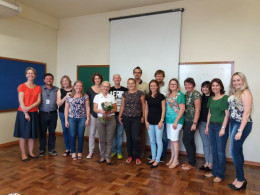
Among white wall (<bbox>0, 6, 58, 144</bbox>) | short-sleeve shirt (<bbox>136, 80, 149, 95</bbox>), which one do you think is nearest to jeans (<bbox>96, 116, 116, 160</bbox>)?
short-sleeve shirt (<bbox>136, 80, 149, 95</bbox>)

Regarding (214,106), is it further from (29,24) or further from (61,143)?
(29,24)

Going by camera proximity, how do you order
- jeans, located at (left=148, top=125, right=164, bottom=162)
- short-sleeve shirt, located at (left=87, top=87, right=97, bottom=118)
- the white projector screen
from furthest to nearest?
the white projector screen
short-sleeve shirt, located at (left=87, top=87, right=97, bottom=118)
jeans, located at (left=148, top=125, right=164, bottom=162)

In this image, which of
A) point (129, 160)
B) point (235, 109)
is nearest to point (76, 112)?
point (129, 160)

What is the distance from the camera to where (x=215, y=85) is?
2787 millimetres

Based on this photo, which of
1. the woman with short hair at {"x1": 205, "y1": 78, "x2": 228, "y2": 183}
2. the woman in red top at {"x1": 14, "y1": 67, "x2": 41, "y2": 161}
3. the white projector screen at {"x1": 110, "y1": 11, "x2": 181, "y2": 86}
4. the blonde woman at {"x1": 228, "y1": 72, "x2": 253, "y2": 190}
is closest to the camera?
the blonde woman at {"x1": 228, "y1": 72, "x2": 253, "y2": 190}

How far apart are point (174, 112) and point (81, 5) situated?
128 inches

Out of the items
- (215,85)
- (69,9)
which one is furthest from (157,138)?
(69,9)

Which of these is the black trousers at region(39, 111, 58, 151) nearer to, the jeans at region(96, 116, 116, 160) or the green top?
the jeans at region(96, 116, 116, 160)

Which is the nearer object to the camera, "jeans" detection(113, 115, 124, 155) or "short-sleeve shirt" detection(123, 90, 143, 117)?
"short-sleeve shirt" detection(123, 90, 143, 117)

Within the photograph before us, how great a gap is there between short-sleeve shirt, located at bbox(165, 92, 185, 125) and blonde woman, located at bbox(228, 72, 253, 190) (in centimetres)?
78

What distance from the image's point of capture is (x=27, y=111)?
3451 mm

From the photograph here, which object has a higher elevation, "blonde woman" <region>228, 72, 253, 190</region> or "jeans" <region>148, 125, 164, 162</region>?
"blonde woman" <region>228, 72, 253, 190</region>

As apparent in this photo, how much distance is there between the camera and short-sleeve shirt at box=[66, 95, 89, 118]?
353cm

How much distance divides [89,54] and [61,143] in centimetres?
236
